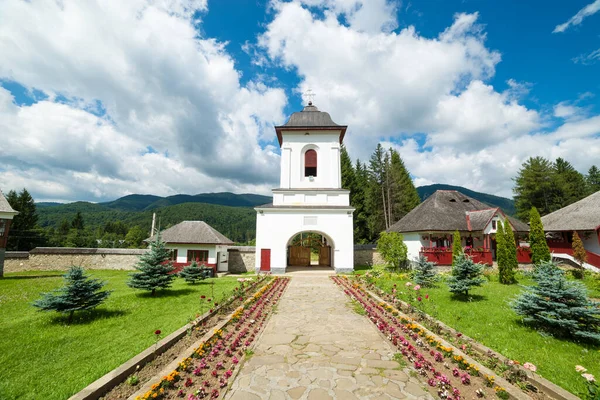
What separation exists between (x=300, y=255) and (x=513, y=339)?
18.4 metres

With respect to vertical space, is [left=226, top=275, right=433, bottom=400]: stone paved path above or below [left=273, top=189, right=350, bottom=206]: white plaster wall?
below

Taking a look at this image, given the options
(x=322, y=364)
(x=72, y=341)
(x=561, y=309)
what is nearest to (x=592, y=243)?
(x=561, y=309)

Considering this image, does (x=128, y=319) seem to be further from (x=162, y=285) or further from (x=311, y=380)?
(x=311, y=380)

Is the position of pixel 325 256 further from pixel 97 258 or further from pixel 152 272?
pixel 97 258

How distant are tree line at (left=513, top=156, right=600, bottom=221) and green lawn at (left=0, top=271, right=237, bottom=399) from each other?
41.8m

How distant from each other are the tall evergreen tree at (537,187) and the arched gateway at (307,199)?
29830 mm

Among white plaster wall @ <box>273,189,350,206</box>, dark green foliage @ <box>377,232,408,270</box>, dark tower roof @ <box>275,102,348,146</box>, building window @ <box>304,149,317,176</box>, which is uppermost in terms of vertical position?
dark tower roof @ <box>275,102,348,146</box>

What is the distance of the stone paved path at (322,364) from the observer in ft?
12.7

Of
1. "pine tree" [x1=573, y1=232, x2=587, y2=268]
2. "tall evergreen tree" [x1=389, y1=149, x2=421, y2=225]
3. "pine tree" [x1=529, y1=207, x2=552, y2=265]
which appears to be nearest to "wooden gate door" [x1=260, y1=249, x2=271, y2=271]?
"pine tree" [x1=529, y1=207, x2=552, y2=265]

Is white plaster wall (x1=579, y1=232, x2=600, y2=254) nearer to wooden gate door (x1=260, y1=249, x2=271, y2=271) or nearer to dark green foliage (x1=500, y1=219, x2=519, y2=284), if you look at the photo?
dark green foliage (x1=500, y1=219, x2=519, y2=284)

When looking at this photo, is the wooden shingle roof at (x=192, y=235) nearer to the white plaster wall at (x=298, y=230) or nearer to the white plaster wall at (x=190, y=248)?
the white plaster wall at (x=190, y=248)

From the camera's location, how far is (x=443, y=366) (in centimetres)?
462

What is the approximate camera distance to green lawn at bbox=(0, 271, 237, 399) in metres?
4.05

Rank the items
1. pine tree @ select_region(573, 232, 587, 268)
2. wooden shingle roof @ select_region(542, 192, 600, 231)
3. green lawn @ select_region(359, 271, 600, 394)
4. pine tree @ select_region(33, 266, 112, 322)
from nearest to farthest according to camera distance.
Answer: green lawn @ select_region(359, 271, 600, 394) → pine tree @ select_region(33, 266, 112, 322) → pine tree @ select_region(573, 232, 587, 268) → wooden shingle roof @ select_region(542, 192, 600, 231)
